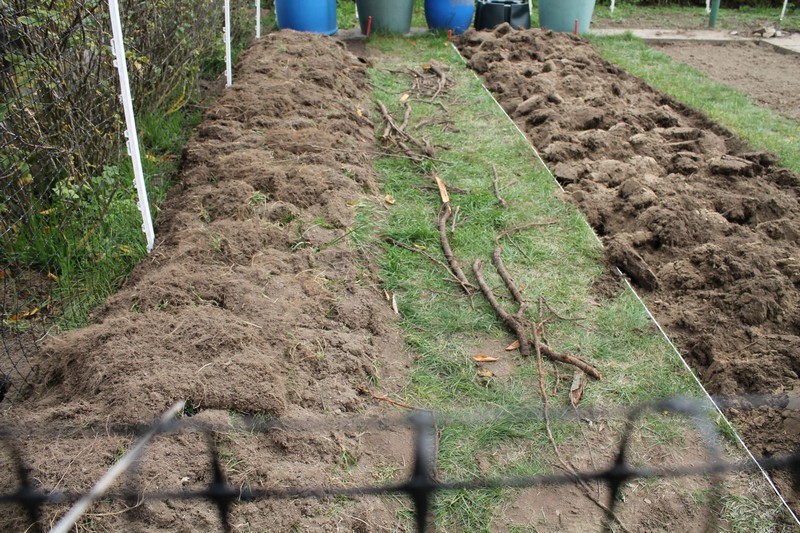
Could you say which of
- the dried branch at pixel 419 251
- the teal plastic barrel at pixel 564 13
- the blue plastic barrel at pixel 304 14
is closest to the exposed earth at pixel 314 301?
the dried branch at pixel 419 251

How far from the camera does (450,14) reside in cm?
1140

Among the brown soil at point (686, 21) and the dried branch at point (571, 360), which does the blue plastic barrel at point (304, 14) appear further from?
the dried branch at point (571, 360)

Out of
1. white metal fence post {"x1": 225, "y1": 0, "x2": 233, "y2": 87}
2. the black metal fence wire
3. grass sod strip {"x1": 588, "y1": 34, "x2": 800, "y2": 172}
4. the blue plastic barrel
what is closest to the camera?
the black metal fence wire

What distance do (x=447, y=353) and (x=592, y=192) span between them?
8.31ft

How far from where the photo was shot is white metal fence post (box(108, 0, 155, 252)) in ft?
12.6

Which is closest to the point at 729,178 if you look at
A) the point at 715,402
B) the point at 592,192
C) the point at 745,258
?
the point at 592,192

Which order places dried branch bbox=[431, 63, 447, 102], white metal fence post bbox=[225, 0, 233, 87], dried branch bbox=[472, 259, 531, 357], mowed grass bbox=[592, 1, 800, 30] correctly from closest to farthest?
dried branch bbox=[472, 259, 531, 357], white metal fence post bbox=[225, 0, 233, 87], dried branch bbox=[431, 63, 447, 102], mowed grass bbox=[592, 1, 800, 30]

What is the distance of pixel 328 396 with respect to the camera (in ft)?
10.3

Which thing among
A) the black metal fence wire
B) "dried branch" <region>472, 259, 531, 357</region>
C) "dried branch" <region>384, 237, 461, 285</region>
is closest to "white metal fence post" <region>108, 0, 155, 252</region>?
"dried branch" <region>384, 237, 461, 285</region>

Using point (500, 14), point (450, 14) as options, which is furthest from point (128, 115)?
point (500, 14)

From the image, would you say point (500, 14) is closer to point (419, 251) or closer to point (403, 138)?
point (403, 138)

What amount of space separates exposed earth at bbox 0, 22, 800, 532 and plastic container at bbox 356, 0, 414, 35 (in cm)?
442

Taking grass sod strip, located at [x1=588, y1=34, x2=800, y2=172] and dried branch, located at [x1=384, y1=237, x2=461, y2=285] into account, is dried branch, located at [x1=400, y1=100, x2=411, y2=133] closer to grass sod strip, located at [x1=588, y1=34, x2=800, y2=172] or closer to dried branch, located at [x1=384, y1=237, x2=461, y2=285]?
dried branch, located at [x1=384, y1=237, x2=461, y2=285]

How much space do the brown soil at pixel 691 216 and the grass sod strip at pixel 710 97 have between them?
20 cm
